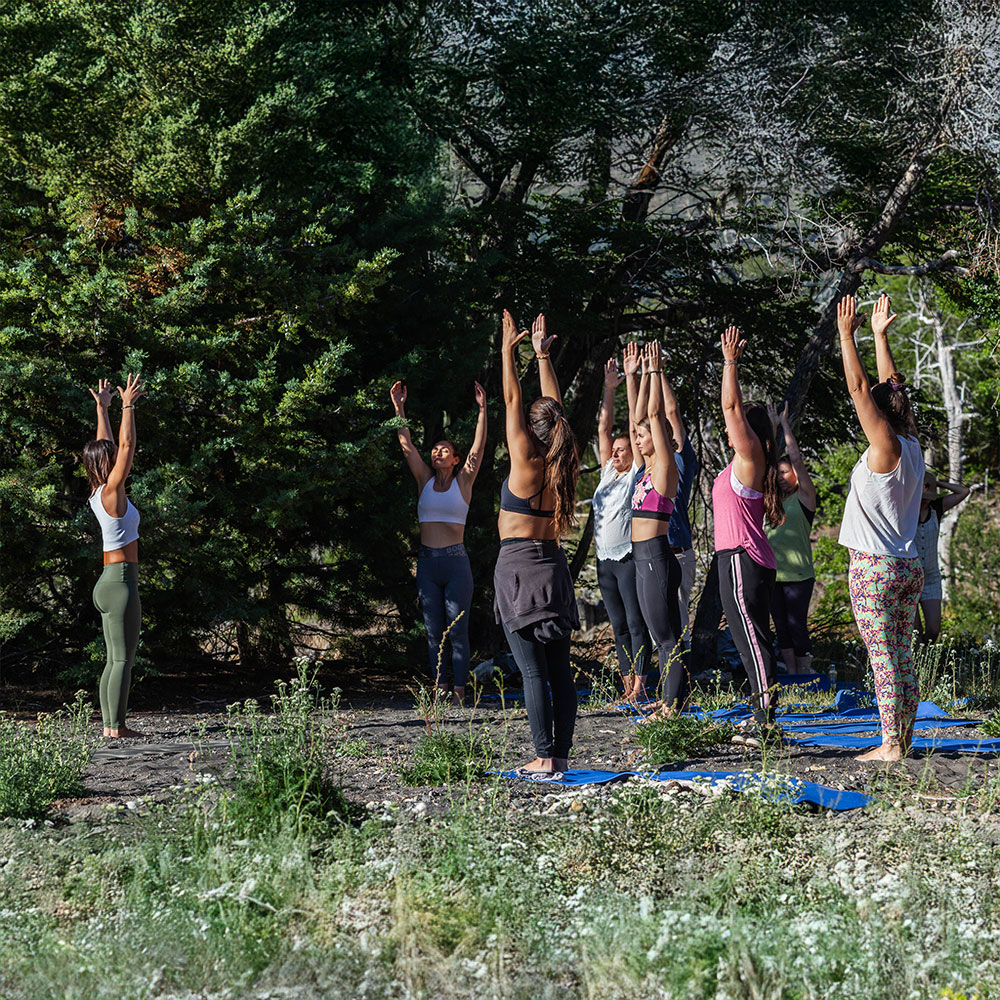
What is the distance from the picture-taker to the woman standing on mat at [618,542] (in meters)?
7.45

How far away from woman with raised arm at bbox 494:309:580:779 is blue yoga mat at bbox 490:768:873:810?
102 millimetres

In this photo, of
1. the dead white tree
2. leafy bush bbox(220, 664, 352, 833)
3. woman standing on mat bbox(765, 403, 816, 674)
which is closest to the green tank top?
woman standing on mat bbox(765, 403, 816, 674)

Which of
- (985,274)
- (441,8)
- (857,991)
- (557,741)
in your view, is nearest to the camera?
(857,991)

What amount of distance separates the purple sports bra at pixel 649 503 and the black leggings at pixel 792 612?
2.61 meters

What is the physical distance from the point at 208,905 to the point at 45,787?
155 cm

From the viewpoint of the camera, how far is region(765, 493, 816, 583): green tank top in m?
9.20

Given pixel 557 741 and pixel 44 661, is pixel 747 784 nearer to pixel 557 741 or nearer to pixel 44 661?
pixel 557 741

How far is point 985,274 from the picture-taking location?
414 inches

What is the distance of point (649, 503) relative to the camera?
6926mm

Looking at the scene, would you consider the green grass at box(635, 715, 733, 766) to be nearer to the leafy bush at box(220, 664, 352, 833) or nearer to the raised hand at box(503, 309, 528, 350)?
the leafy bush at box(220, 664, 352, 833)

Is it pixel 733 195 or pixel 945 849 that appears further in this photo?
pixel 733 195

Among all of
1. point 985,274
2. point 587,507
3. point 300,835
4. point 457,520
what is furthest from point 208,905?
point 587,507

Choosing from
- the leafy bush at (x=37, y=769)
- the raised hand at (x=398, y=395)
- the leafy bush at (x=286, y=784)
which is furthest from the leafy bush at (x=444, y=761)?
the raised hand at (x=398, y=395)

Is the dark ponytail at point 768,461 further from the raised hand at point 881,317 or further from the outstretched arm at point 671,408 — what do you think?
the raised hand at point 881,317
